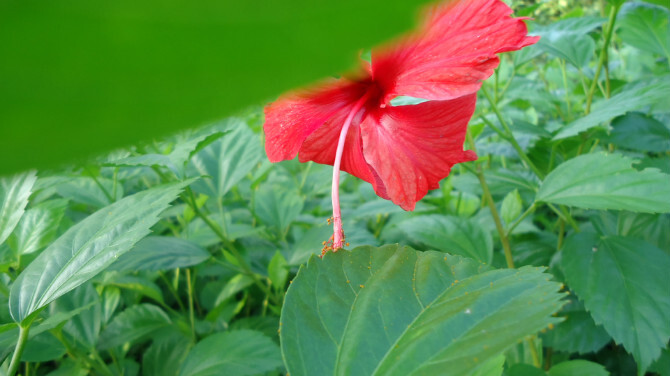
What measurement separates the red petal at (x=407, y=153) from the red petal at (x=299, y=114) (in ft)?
0.10

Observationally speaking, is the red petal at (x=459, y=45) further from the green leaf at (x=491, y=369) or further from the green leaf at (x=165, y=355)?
the green leaf at (x=165, y=355)

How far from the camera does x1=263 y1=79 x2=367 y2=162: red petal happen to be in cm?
36

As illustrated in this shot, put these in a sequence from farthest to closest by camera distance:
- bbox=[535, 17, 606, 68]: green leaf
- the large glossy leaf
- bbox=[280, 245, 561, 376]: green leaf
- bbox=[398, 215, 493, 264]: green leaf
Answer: bbox=[535, 17, 606, 68]: green leaf, bbox=[398, 215, 493, 264]: green leaf, bbox=[280, 245, 561, 376]: green leaf, the large glossy leaf

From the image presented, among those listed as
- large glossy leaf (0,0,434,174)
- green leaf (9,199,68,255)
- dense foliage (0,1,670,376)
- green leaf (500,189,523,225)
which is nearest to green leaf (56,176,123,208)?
dense foliage (0,1,670,376)

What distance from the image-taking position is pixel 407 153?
35cm

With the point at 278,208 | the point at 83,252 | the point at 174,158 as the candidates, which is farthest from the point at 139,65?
the point at 278,208

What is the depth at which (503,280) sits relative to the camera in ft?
0.97

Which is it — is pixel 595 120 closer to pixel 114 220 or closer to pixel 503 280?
pixel 503 280

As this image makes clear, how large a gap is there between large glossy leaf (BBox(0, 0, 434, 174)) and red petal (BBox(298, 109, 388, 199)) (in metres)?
0.32

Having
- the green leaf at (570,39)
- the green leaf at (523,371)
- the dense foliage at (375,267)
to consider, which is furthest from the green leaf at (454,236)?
the green leaf at (570,39)

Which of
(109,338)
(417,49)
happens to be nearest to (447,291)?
(417,49)

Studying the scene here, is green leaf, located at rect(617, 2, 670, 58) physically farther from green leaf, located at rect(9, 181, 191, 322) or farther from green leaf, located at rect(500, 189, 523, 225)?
green leaf, located at rect(9, 181, 191, 322)

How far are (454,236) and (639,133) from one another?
36 cm

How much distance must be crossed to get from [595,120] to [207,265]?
624mm
